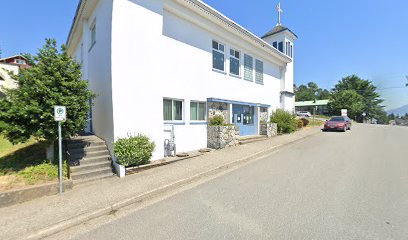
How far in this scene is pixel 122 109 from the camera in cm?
707

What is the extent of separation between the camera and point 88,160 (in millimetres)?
6812

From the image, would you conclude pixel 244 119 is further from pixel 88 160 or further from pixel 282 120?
pixel 88 160

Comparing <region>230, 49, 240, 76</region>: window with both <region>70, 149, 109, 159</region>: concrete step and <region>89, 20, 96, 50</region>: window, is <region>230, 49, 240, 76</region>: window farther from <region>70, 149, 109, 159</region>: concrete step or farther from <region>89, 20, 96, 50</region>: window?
<region>70, 149, 109, 159</region>: concrete step

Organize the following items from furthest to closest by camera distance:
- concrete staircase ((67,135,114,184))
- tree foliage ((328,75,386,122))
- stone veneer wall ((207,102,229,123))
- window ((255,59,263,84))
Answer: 1. tree foliage ((328,75,386,122))
2. window ((255,59,263,84))
3. stone veneer wall ((207,102,229,123))
4. concrete staircase ((67,135,114,184))

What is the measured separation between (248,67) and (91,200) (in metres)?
12.0

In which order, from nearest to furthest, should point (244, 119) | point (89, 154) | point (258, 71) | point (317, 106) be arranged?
point (89, 154) → point (244, 119) → point (258, 71) → point (317, 106)

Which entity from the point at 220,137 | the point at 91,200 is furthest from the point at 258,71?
the point at 91,200

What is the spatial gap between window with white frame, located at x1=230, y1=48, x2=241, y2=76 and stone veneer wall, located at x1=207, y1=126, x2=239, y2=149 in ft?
13.2

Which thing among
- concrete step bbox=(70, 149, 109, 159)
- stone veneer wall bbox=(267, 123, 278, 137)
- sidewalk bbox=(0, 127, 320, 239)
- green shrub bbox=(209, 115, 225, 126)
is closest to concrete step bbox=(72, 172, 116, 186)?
sidewalk bbox=(0, 127, 320, 239)

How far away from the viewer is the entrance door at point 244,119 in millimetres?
12667

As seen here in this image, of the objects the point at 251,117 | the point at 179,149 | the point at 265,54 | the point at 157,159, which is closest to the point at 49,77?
the point at 157,159

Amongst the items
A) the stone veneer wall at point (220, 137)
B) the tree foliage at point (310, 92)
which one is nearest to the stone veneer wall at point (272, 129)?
the stone veneer wall at point (220, 137)

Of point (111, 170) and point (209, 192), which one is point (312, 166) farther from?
point (111, 170)

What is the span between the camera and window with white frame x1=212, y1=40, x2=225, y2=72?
11.4 m
